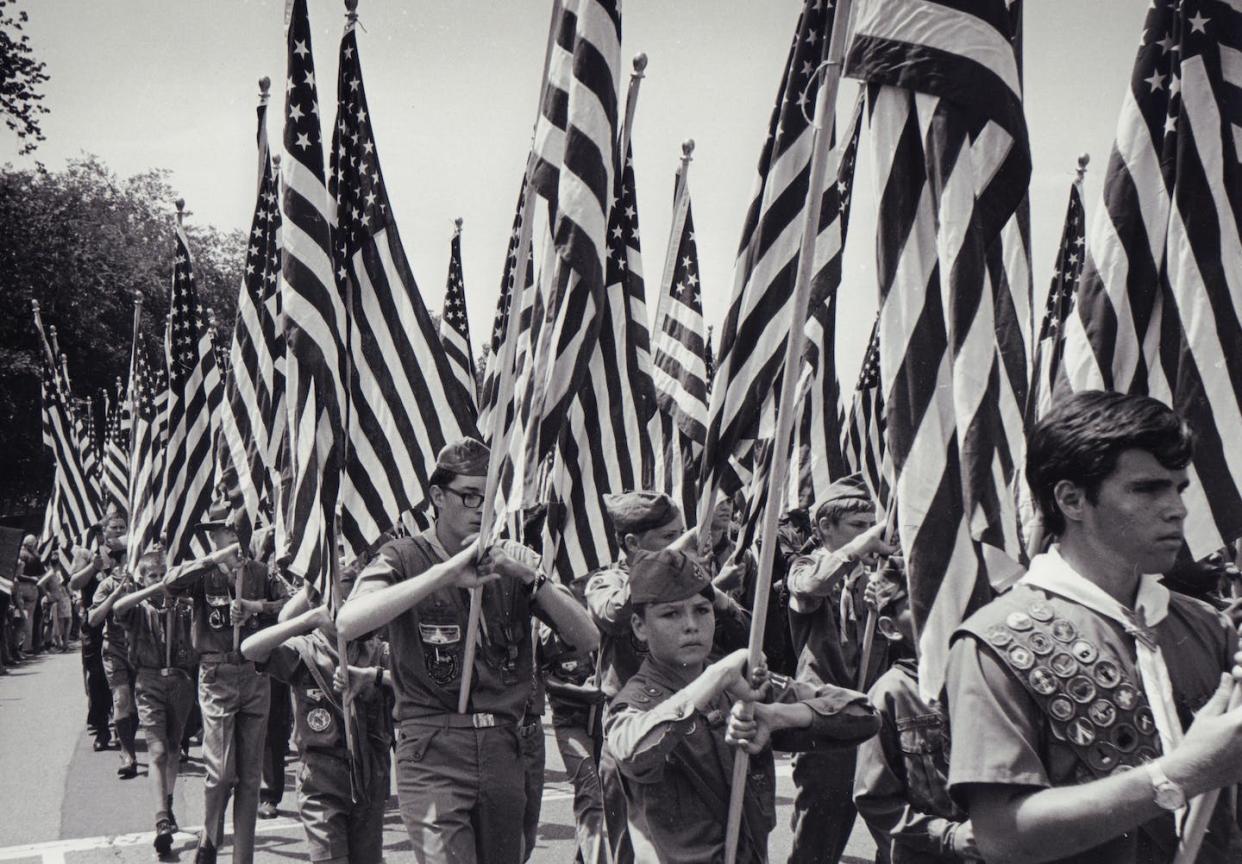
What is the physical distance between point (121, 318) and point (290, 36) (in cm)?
3937

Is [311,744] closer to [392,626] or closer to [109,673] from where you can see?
[392,626]

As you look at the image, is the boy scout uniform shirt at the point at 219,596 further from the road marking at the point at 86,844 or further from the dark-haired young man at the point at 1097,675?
the dark-haired young man at the point at 1097,675

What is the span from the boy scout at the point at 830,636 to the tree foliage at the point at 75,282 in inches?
1004

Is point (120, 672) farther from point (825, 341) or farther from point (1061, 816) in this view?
point (1061, 816)

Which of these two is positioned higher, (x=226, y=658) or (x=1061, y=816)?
(x=1061, y=816)

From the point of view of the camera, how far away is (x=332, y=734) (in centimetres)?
631

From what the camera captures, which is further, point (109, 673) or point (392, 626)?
point (109, 673)

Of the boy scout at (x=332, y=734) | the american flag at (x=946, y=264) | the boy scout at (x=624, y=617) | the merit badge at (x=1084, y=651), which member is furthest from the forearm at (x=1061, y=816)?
the boy scout at (x=332, y=734)

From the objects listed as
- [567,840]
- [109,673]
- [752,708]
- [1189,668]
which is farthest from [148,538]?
[1189,668]

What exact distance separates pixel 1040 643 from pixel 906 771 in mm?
2120

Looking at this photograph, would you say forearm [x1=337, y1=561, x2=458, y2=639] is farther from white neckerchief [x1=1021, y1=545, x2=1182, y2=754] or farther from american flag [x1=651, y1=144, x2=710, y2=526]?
american flag [x1=651, y1=144, x2=710, y2=526]

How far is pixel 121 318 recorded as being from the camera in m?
43.6

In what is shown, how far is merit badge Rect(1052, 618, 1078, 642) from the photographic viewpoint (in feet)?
8.42

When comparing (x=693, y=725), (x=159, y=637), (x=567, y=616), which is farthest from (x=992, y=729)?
(x=159, y=637)
